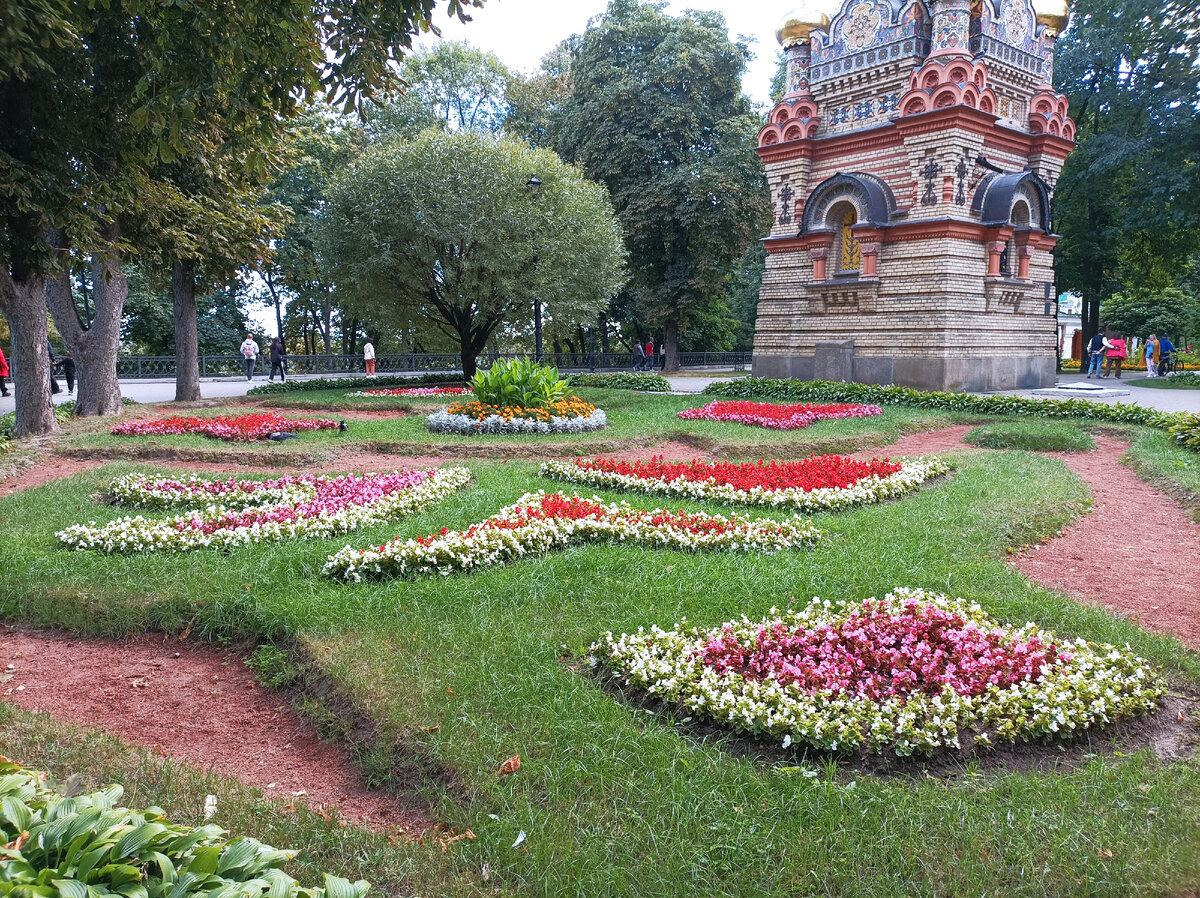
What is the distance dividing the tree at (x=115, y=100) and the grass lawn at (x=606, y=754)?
299 cm

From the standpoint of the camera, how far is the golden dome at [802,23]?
70.1 ft

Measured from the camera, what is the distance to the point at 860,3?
20.1 m

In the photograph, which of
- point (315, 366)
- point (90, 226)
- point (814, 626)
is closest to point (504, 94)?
point (315, 366)

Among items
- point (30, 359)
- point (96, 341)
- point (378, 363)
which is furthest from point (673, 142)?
point (30, 359)

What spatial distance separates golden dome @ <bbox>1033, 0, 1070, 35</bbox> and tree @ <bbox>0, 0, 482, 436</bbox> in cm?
2014

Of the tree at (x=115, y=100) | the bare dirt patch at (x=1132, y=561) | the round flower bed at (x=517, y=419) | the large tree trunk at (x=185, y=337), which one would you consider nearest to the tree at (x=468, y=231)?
the large tree trunk at (x=185, y=337)

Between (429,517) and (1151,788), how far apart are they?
5.36 metres

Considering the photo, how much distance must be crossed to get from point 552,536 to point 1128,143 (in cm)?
2668

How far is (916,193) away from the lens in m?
19.0

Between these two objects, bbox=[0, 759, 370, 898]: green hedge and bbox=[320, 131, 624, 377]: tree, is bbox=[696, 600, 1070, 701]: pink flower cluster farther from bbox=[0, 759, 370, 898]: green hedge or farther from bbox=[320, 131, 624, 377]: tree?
bbox=[320, 131, 624, 377]: tree

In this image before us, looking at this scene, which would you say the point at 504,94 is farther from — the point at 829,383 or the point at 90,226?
the point at 90,226

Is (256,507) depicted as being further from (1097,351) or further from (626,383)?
(1097,351)

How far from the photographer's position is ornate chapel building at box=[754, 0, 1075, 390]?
18672mm

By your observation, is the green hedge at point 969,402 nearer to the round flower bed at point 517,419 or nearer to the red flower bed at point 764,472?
the red flower bed at point 764,472
